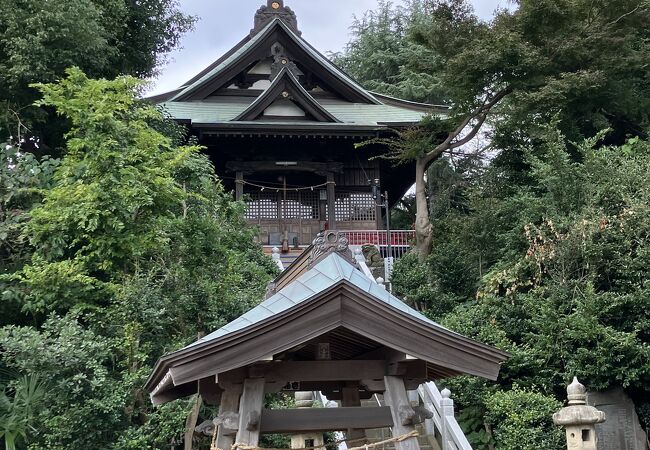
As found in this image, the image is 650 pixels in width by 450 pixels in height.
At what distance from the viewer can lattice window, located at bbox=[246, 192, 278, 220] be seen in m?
22.3

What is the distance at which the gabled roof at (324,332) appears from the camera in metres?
4.88

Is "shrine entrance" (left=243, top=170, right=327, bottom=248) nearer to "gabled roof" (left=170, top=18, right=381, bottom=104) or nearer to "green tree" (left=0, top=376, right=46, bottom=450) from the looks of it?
"gabled roof" (left=170, top=18, right=381, bottom=104)

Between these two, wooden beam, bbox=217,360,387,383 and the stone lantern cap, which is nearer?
wooden beam, bbox=217,360,387,383

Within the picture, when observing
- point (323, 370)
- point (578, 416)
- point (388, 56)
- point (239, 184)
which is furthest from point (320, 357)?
point (388, 56)

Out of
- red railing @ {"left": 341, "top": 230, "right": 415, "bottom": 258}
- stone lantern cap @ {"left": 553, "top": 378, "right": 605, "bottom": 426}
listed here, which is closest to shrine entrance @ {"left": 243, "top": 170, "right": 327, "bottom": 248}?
red railing @ {"left": 341, "top": 230, "right": 415, "bottom": 258}

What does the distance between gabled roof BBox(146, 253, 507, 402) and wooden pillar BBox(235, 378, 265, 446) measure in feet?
0.95

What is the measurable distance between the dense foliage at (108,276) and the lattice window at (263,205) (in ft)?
27.1

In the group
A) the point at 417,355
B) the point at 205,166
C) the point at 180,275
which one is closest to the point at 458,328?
the point at 180,275

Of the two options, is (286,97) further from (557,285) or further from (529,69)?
(557,285)

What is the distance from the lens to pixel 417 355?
16.5 feet

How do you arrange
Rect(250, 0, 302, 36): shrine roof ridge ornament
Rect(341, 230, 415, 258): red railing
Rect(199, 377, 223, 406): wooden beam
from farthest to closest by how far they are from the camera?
Rect(250, 0, 302, 36): shrine roof ridge ornament, Rect(341, 230, 415, 258): red railing, Rect(199, 377, 223, 406): wooden beam

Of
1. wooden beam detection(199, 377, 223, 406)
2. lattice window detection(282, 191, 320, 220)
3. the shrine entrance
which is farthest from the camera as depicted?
lattice window detection(282, 191, 320, 220)

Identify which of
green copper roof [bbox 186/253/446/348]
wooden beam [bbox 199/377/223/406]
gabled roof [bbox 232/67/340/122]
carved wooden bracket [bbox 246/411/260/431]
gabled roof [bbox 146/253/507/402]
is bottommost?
carved wooden bracket [bbox 246/411/260/431]

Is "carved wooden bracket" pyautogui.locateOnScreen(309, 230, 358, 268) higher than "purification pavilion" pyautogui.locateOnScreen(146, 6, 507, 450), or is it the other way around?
"carved wooden bracket" pyautogui.locateOnScreen(309, 230, 358, 268)
